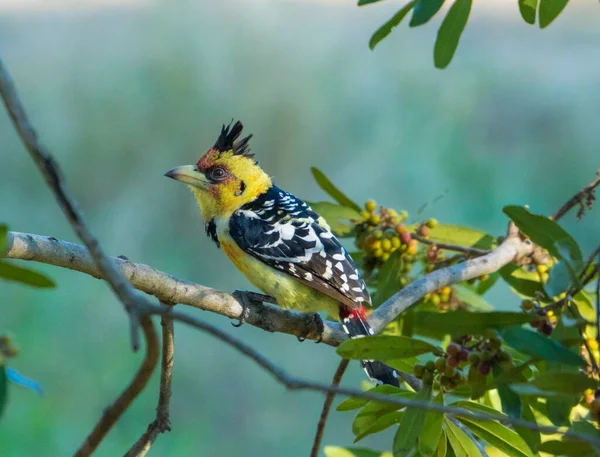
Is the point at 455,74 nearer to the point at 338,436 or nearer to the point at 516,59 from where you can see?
the point at 516,59

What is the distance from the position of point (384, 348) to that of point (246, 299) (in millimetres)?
484

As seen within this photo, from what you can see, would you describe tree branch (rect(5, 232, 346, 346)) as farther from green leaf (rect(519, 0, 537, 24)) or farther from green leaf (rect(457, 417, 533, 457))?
green leaf (rect(519, 0, 537, 24))

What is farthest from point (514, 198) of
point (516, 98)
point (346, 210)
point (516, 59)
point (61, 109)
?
point (61, 109)

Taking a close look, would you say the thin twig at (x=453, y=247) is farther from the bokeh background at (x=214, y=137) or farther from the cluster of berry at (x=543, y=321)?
the bokeh background at (x=214, y=137)

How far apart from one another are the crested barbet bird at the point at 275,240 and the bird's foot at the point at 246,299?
56 millimetres

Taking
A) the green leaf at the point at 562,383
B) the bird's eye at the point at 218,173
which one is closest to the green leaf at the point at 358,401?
the green leaf at the point at 562,383

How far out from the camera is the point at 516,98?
12.5 ft

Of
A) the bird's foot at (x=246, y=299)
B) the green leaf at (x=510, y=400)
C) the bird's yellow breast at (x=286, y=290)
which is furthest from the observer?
the bird's yellow breast at (x=286, y=290)

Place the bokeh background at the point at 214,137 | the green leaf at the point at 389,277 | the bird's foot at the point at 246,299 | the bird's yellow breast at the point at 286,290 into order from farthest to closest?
the bokeh background at the point at 214,137
the green leaf at the point at 389,277
the bird's yellow breast at the point at 286,290
the bird's foot at the point at 246,299

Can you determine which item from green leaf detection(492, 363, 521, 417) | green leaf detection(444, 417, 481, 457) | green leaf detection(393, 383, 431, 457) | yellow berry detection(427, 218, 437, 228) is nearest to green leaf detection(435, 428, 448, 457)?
green leaf detection(444, 417, 481, 457)

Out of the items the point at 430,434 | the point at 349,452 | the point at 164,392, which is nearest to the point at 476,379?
the point at 430,434

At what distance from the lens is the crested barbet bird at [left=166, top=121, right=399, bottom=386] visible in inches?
58.5

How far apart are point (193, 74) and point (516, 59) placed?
173cm

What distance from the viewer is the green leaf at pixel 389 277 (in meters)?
1.64
